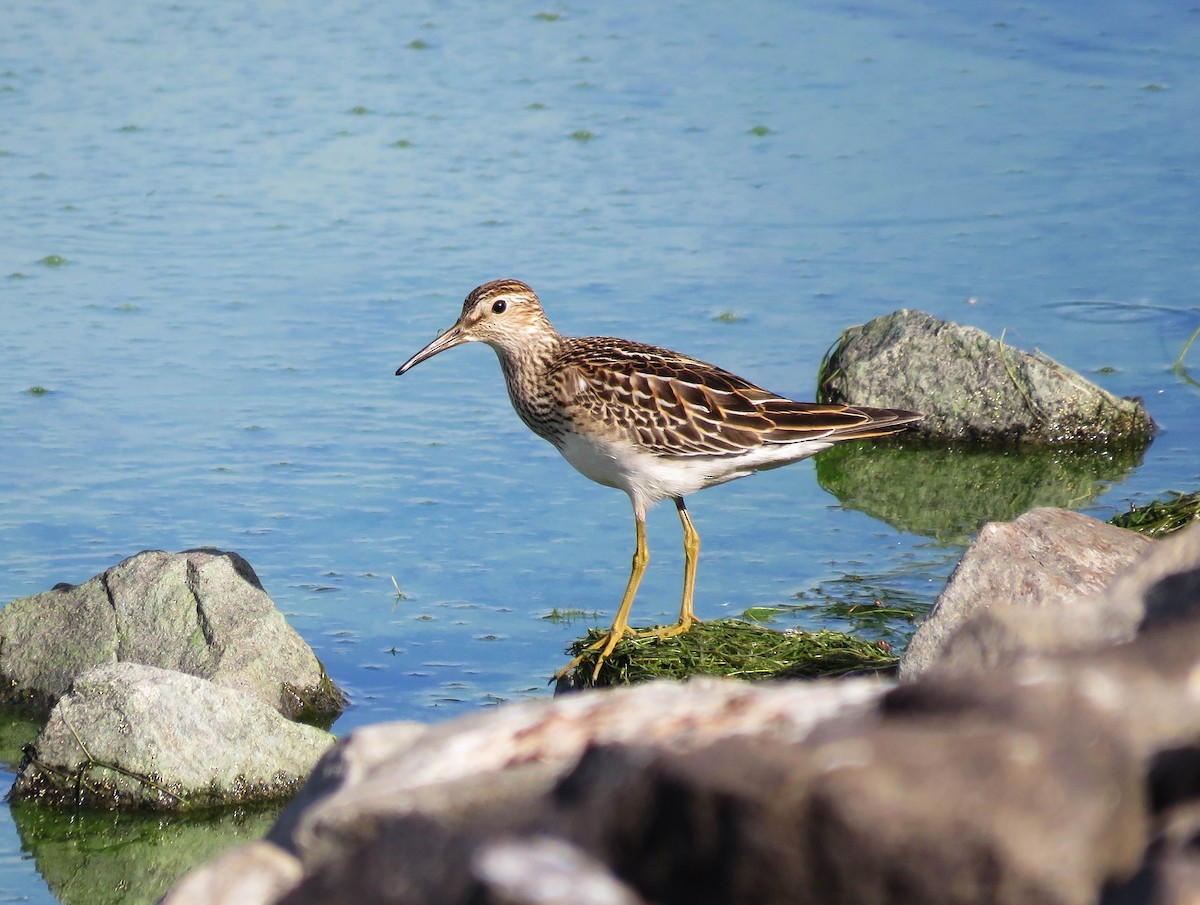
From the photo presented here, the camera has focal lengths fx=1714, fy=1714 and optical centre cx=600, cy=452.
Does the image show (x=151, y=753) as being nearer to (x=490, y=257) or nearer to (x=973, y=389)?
(x=973, y=389)

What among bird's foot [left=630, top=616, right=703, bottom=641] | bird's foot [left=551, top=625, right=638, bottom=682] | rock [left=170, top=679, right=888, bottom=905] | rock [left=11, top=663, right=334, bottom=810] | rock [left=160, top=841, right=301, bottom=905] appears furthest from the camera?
bird's foot [left=630, top=616, right=703, bottom=641]

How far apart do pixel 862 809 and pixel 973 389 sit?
23.4ft

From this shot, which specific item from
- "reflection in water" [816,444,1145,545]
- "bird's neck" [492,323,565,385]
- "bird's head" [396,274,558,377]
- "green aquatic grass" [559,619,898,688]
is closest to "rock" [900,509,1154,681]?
"green aquatic grass" [559,619,898,688]

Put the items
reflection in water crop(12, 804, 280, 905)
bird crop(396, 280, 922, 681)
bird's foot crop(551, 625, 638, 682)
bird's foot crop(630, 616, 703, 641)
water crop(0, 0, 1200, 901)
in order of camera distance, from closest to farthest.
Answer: reflection in water crop(12, 804, 280, 905), bird's foot crop(551, 625, 638, 682), bird's foot crop(630, 616, 703, 641), bird crop(396, 280, 922, 681), water crop(0, 0, 1200, 901)

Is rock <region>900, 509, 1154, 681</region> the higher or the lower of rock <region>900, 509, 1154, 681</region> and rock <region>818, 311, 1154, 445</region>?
the higher

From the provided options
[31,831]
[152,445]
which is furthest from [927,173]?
[31,831]

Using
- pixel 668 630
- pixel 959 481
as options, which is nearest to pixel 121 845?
pixel 668 630

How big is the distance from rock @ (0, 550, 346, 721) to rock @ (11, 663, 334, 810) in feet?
1.86

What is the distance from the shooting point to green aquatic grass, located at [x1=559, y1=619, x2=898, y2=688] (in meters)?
6.04

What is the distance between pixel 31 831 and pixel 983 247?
23.8 feet

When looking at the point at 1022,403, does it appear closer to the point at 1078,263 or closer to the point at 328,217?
the point at 1078,263

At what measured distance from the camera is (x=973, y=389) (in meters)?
8.91

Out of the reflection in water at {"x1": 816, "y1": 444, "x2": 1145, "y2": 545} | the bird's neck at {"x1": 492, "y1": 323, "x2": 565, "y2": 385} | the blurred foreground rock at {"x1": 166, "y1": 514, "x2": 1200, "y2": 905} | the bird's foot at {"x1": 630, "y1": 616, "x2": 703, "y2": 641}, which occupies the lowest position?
the reflection in water at {"x1": 816, "y1": 444, "x2": 1145, "y2": 545}

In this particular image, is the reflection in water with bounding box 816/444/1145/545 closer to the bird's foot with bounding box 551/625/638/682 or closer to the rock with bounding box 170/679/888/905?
the bird's foot with bounding box 551/625/638/682
